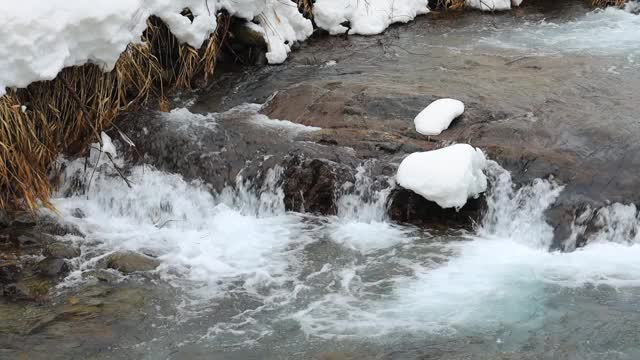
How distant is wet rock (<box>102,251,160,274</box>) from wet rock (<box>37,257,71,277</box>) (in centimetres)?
24

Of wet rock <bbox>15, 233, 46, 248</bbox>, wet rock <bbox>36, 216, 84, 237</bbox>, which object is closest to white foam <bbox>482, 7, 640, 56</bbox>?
wet rock <bbox>36, 216, 84, 237</bbox>

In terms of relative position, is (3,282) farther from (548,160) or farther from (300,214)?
(548,160)

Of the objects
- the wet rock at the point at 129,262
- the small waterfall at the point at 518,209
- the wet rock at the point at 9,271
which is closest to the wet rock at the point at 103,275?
the wet rock at the point at 129,262

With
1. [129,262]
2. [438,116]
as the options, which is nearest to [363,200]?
[438,116]

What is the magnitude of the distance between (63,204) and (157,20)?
188 cm

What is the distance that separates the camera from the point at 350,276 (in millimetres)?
4688

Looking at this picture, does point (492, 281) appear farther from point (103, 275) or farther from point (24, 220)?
point (24, 220)

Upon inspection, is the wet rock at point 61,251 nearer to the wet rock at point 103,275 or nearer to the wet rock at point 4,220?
the wet rock at point 103,275

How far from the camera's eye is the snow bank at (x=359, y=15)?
8.11 meters

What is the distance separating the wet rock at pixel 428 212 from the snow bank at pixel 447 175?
119 millimetres

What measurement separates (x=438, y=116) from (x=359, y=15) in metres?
2.92

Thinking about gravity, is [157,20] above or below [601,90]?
above

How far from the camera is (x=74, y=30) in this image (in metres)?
5.40

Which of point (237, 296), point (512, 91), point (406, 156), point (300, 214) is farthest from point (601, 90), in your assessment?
point (237, 296)
